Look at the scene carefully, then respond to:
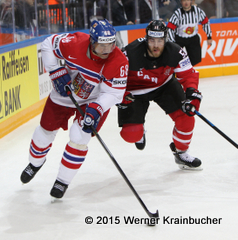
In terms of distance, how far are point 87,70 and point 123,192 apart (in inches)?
36.4

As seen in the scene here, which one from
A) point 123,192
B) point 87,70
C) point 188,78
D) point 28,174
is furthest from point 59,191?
point 188,78

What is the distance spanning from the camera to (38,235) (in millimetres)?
2348

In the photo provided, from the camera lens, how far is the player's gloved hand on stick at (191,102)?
2967mm

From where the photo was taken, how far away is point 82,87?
2.80m

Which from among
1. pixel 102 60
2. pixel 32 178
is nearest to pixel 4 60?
pixel 32 178

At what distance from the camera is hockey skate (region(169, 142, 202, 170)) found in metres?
3.30

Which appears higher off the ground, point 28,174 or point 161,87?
point 161,87

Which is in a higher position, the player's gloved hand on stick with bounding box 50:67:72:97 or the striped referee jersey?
the striped referee jersey

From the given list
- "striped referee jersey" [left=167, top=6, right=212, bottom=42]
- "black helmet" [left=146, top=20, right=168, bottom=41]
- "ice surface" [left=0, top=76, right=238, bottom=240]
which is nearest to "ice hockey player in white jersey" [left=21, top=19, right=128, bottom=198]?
"ice surface" [left=0, top=76, right=238, bottom=240]

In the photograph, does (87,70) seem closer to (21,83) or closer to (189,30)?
(21,83)

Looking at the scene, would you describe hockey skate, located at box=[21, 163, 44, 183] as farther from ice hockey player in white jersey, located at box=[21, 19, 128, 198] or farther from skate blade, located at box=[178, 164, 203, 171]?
skate blade, located at box=[178, 164, 203, 171]

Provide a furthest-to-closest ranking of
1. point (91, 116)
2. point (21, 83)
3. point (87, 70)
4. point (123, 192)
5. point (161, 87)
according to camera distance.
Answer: point (21, 83) < point (161, 87) < point (123, 192) < point (87, 70) < point (91, 116)

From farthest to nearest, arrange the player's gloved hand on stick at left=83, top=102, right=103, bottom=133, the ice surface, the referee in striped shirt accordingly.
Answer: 1. the referee in striped shirt
2. the player's gloved hand on stick at left=83, top=102, right=103, bottom=133
3. the ice surface

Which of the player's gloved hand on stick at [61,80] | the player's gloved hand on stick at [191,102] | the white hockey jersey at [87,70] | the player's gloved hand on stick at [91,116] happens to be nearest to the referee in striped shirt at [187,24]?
the player's gloved hand on stick at [191,102]
